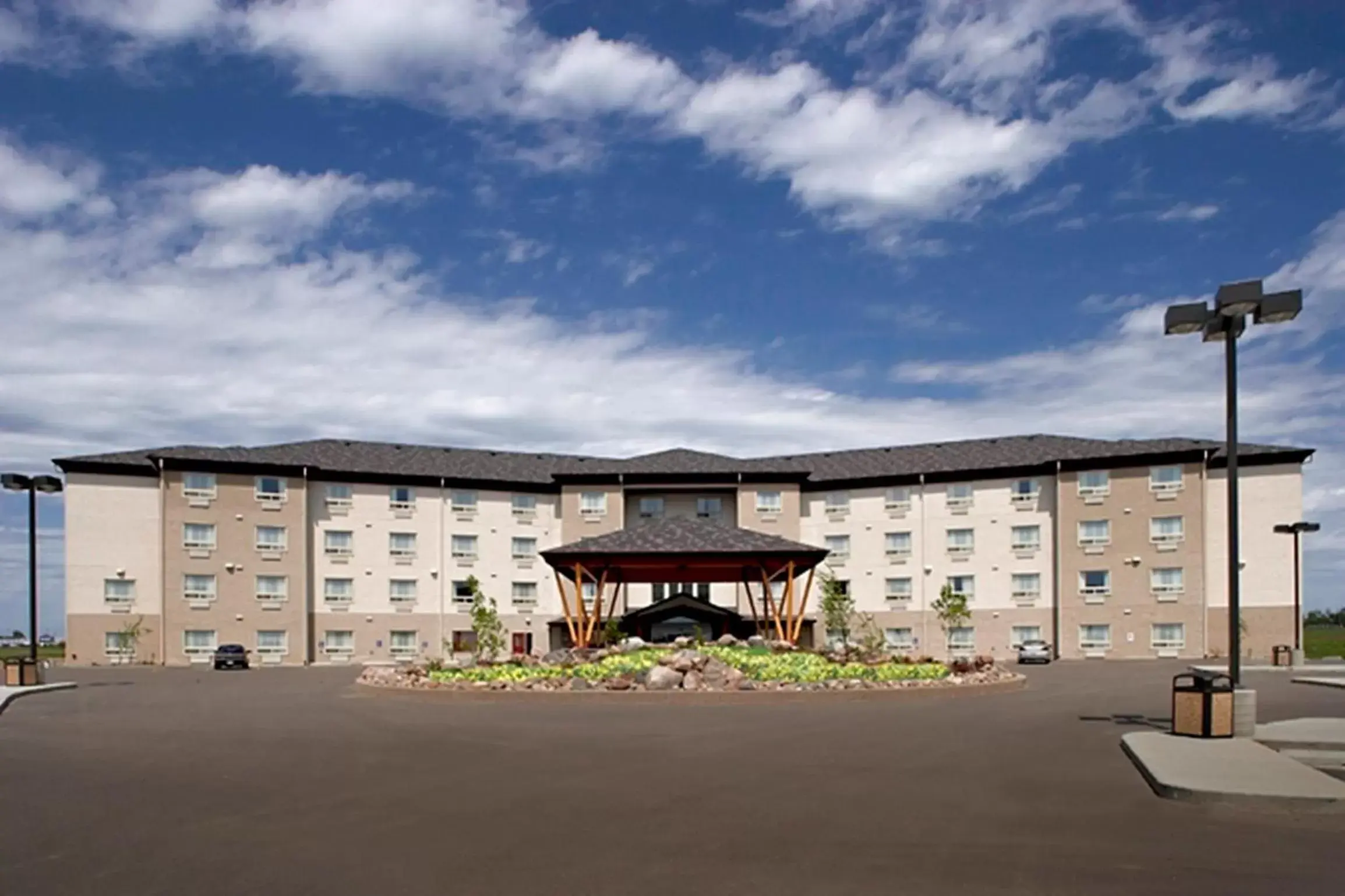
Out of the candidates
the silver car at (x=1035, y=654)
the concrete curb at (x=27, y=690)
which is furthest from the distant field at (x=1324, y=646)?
the concrete curb at (x=27, y=690)

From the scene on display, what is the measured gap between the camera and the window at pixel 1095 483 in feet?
195

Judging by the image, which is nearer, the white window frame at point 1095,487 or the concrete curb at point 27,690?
the concrete curb at point 27,690

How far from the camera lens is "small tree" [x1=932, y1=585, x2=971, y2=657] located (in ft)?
195

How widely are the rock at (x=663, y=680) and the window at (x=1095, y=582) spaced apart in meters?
36.4

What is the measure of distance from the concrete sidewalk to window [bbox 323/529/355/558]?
163 ft

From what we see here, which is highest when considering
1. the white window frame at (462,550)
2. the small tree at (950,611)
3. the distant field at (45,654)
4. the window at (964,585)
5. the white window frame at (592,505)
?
the white window frame at (592,505)

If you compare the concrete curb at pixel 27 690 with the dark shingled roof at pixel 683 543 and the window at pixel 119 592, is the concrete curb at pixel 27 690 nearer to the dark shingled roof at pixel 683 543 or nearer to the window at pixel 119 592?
the dark shingled roof at pixel 683 543

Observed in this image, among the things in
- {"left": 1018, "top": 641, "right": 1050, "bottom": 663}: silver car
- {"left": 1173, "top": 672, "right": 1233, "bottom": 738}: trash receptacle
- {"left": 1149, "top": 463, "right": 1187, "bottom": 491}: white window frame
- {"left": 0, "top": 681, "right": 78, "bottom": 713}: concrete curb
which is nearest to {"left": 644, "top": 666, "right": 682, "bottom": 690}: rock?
{"left": 1173, "top": 672, "right": 1233, "bottom": 738}: trash receptacle

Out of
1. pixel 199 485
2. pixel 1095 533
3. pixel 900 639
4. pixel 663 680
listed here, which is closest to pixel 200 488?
pixel 199 485

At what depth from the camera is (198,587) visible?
57.4m

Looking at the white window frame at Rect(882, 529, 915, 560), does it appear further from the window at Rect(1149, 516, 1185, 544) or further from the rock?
the rock

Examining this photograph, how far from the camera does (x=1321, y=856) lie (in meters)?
9.11

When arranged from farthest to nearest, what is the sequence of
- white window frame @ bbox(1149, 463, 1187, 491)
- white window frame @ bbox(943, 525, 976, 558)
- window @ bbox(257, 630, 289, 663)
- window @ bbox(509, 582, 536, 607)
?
1. window @ bbox(509, 582, 536, 607)
2. white window frame @ bbox(943, 525, 976, 558)
3. window @ bbox(257, 630, 289, 663)
4. white window frame @ bbox(1149, 463, 1187, 491)

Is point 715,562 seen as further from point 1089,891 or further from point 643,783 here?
point 1089,891
